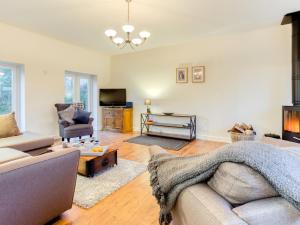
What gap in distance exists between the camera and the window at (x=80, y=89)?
5582 millimetres

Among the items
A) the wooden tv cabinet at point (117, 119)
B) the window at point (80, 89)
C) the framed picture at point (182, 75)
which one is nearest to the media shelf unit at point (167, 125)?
the wooden tv cabinet at point (117, 119)

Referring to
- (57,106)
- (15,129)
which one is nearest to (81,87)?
(57,106)

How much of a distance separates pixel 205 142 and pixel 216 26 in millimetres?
2685

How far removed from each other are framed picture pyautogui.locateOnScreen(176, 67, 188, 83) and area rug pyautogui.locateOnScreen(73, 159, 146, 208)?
2925 millimetres

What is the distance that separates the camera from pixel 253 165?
768 millimetres

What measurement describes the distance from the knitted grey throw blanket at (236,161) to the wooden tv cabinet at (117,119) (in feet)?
15.4

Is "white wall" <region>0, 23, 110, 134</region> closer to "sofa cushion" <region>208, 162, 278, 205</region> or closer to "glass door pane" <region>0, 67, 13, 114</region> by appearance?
"glass door pane" <region>0, 67, 13, 114</region>

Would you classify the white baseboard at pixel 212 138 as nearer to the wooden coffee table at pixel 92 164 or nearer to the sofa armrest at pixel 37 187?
the wooden coffee table at pixel 92 164

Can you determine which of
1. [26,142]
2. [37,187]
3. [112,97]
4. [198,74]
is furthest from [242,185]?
[112,97]

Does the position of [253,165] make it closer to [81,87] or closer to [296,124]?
[296,124]

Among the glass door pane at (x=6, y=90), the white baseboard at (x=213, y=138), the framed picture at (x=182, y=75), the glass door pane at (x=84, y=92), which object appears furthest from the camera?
the glass door pane at (x=84, y=92)

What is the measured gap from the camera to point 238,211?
0.77m

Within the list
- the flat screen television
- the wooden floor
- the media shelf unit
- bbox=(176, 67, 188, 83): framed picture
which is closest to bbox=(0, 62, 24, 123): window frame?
the flat screen television

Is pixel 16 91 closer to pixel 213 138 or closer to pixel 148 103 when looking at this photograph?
pixel 148 103
